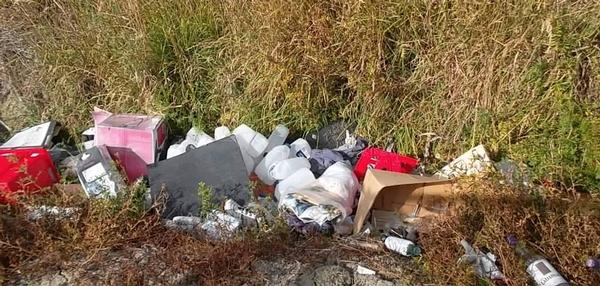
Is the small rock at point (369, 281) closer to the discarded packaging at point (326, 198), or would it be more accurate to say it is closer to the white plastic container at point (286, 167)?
the discarded packaging at point (326, 198)

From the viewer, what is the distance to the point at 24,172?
308 cm

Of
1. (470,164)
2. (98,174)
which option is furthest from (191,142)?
(470,164)

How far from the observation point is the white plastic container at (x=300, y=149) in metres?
3.46

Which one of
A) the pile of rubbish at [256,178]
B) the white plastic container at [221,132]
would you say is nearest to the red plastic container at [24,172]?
the pile of rubbish at [256,178]

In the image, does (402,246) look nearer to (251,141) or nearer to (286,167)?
(286,167)

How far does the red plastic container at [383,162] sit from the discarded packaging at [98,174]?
1.44 m

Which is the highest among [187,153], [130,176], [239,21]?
[239,21]

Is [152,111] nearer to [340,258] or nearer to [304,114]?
[304,114]

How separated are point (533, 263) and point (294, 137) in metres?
1.80

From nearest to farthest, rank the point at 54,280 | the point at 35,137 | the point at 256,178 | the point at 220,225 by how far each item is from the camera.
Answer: the point at 54,280 → the point at 220,225 → the point at 256,178 → the point at 35,137

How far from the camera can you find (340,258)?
2625 mm

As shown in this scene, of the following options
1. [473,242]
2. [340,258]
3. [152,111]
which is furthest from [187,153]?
[473,242]

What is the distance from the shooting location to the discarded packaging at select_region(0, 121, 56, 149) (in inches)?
143

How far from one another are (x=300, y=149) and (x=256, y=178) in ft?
1.18
